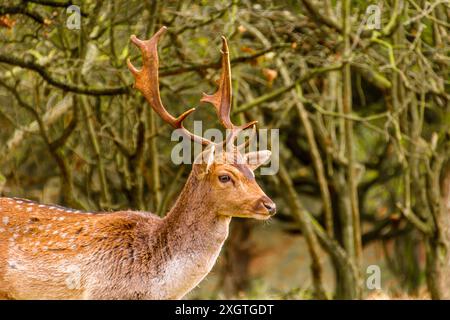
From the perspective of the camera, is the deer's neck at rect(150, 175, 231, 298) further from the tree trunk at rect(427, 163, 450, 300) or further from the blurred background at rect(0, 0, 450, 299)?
the tree trunk at rect(427, 163, 450, 300)

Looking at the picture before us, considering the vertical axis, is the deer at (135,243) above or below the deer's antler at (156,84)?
below

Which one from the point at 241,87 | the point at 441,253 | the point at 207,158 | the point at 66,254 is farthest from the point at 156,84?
the point at 441,253

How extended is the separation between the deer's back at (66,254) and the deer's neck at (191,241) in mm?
170

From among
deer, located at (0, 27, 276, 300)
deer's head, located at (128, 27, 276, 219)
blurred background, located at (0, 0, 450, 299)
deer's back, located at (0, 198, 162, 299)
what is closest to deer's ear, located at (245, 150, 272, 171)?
deer's head, located at (128, 27, 276, 219)

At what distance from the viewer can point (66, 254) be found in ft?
23.3

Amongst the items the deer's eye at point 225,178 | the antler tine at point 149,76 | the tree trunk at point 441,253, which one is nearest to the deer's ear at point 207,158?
the deer's eye at point 225,178

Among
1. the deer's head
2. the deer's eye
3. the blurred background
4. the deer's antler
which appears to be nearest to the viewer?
the deer's head

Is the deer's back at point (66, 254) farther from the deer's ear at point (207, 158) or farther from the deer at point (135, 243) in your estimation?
the deer's ear at point (207, 158)

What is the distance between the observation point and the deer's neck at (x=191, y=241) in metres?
7.06

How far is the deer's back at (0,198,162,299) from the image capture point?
7.03 metres

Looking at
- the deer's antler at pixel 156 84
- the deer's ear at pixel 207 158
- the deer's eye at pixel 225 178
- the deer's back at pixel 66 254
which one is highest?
the deer's antler at pixel 156 84
